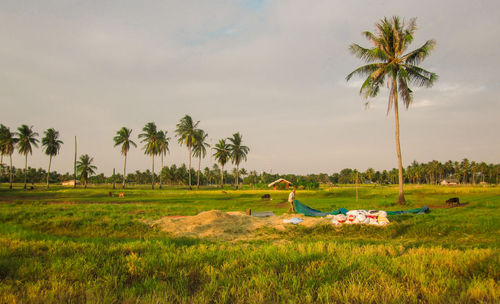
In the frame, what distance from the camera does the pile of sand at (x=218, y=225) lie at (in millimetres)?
12438

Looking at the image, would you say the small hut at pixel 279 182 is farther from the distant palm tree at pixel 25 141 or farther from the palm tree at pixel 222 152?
the distant palm tree at pixel 25 141

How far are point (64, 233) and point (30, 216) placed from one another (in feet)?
18.1

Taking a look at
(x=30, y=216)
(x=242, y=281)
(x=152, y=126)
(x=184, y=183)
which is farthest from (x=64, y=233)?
(x=184, y=183)

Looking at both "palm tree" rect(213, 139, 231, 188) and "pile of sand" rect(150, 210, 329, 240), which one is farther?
"palm tree" rect(213, 139, 231, 188)

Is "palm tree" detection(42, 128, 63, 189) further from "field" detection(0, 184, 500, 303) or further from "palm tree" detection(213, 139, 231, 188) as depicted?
"field" detection(0, 184, 500, 303)

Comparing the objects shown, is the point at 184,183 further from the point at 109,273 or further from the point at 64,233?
the point at 109,273

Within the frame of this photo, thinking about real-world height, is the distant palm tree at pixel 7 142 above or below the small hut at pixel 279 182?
above

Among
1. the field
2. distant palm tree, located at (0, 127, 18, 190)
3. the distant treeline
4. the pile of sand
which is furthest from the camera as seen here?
the distant treeline

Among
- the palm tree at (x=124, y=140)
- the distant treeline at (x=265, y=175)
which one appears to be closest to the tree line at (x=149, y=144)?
the palm tree at (x=124, y=140)

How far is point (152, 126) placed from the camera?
73875 mm

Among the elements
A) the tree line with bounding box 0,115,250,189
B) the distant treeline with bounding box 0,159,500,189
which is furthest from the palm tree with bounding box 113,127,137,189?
the distant treeline with bounding box 0,159,500,189

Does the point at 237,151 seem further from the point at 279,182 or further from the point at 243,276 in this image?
the point at 243,276

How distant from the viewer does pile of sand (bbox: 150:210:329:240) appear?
12.4 m

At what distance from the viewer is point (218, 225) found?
13727 mm
